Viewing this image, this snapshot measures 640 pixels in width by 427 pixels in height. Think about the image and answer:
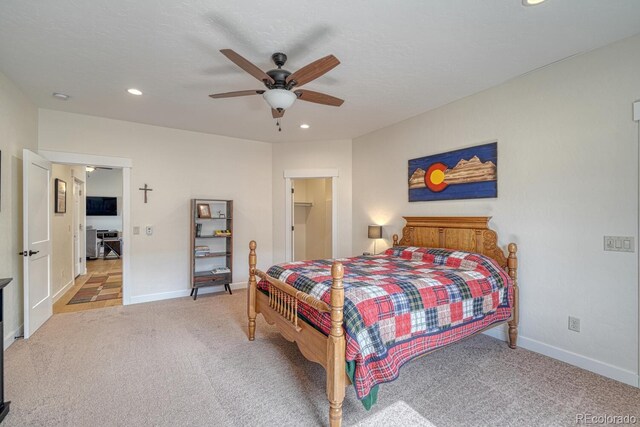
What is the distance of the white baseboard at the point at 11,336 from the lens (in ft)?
9.37

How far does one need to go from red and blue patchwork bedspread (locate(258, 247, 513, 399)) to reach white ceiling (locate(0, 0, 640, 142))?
1890mm

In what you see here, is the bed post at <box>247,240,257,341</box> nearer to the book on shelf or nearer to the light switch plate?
the book on shelf

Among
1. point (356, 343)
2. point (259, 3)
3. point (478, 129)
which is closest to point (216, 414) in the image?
point (356, 343)

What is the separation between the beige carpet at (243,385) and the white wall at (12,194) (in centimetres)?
39

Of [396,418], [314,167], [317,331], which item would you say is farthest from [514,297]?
[314,167]

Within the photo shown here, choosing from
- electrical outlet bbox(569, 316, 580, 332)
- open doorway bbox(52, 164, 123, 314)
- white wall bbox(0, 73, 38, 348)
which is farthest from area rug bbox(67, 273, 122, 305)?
electrical outlet bbox(569, 316, 580, 332)

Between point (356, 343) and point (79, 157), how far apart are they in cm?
443

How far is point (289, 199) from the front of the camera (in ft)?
17.9

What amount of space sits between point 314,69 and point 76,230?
6.19 m

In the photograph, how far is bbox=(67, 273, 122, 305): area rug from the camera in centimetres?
462

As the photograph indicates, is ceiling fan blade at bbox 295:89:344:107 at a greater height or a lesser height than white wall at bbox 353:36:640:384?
greater

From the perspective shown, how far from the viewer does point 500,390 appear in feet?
7.22

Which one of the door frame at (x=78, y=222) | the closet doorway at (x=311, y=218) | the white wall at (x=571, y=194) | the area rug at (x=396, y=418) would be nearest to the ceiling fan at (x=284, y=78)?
the white wall at (x=571, y=194)

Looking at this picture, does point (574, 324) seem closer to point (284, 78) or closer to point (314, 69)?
point (314, 69)
